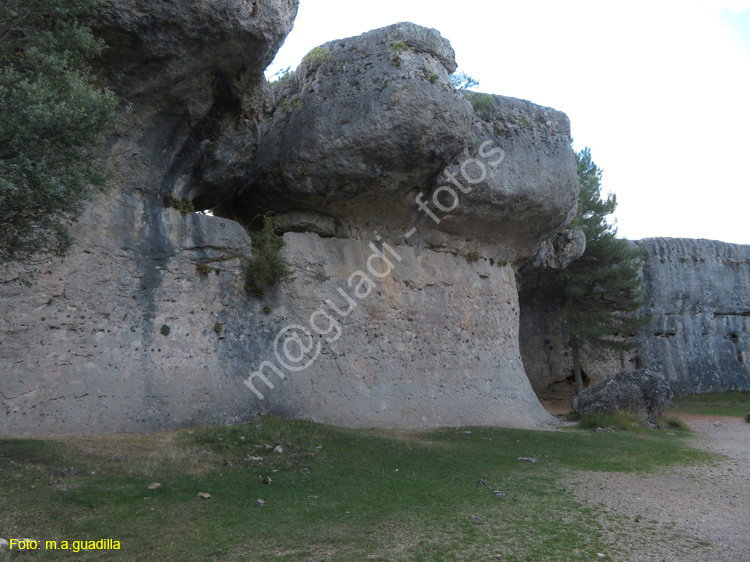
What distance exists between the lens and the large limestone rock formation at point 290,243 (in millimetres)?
8516

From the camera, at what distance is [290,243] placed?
37.9 ft

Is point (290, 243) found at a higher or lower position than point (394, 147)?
lower

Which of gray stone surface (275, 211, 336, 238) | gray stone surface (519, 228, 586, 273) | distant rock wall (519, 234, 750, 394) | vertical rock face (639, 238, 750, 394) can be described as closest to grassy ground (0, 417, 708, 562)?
gray stone surface (275, 211, 336, 238)

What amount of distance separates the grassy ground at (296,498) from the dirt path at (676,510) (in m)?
0.28

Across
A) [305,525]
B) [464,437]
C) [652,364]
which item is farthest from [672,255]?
[305,525]

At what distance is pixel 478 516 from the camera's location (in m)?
5.51

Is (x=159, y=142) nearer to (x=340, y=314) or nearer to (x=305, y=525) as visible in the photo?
(x=340, y=314)

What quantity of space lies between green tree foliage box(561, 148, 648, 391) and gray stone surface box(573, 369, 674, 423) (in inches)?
201

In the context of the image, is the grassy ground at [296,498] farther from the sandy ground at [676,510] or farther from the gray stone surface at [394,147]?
the gray stone surface at [394,147]

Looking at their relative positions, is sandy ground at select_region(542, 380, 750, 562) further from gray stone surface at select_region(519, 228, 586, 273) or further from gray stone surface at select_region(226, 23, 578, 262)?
gray stone surface at select_region(519, 228, 586, 273)

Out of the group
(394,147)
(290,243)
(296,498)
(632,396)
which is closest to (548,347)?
(632,396)

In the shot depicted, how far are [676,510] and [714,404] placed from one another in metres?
17.7

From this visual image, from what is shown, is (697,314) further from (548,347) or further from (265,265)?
(265,265)

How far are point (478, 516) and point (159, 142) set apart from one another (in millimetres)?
7995
